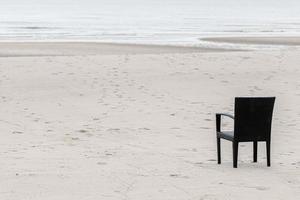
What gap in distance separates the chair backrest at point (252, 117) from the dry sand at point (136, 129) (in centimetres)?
45

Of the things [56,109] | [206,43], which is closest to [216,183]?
[56,109]

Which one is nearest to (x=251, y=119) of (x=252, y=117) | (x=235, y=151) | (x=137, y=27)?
(x=252, y=117)

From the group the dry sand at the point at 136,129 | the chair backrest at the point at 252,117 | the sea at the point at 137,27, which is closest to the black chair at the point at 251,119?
the chair backrest at the point at 252,117

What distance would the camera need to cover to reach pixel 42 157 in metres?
10.0

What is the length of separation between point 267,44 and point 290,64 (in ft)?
47.4

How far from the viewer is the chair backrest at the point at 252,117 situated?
30.3 feet

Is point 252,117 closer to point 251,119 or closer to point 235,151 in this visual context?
point 251,119

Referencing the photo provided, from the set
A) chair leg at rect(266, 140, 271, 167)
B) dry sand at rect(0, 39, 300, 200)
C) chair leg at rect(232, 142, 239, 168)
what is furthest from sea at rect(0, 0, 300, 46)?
chair leg at rect(232, 142, 239, 168)

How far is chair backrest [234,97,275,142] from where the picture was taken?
363 inches

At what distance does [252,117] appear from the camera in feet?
30.5

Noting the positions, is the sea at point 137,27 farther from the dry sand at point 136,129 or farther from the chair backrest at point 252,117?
the chair backrest at point 252,117

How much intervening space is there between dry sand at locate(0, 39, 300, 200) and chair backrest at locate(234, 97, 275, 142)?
1.49 feet

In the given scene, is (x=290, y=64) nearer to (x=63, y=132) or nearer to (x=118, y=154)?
(x=63, y=132)

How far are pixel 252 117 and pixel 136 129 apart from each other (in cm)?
373
